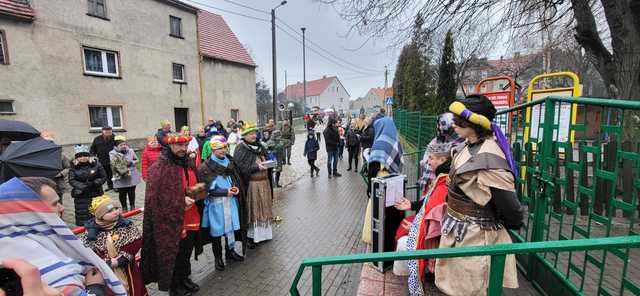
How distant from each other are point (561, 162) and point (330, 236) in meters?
3.25

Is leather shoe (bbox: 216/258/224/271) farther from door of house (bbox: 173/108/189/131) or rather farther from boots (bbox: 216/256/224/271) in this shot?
door of house (bbox: 173/108/189/131)

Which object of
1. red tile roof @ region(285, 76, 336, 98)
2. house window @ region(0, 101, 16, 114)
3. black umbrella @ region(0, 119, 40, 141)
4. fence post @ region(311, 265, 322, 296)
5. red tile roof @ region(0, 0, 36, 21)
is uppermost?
red tile roof @ region(285, 76, 336, 98)

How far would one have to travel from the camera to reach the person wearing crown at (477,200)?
1.85 metres

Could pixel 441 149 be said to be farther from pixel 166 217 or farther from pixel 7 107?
pixel 7 107

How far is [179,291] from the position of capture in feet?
10.9

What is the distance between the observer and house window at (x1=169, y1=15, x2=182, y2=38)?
16734mm

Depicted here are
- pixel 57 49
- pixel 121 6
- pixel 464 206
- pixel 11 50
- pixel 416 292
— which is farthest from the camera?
pixel 121 6

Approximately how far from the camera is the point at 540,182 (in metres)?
2.65

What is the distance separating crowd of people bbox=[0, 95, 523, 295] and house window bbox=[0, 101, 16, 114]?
9.45 metres

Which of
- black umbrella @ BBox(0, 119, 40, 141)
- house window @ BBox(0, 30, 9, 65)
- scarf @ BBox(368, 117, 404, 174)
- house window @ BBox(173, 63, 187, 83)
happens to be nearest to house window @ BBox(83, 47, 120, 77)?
house window @ BBox(0, 30, 9, 65)

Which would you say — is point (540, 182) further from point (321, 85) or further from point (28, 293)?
point (321, 85)

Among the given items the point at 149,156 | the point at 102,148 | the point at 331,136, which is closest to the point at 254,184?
the point at 149,156

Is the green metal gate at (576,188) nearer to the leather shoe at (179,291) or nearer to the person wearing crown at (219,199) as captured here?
the person wearing crown at (219,199)

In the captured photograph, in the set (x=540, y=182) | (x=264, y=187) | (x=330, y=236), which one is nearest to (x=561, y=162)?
(x=540, y=182)
